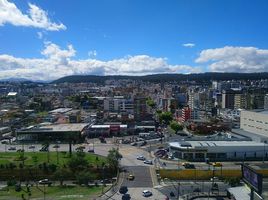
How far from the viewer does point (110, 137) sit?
43.4 meters

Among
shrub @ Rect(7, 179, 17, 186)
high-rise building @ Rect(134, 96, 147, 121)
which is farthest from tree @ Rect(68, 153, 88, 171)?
high-rise building @ Rect(134, 96, 147, 121)

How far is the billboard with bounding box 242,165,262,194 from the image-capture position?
1695 centimetres

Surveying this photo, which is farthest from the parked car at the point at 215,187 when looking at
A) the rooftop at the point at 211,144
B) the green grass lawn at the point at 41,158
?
the green grass lawn at the point at 41,158

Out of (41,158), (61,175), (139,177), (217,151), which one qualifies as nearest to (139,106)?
(217,151)

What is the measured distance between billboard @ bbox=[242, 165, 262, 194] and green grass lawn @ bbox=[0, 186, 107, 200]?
27.8ft

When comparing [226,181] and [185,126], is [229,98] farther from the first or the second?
[226,181]

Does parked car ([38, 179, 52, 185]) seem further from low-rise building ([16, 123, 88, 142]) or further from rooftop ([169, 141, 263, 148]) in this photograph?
low-rise building ([16, 123, 88, 142])

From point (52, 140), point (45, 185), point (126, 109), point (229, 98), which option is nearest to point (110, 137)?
point (52, 140)

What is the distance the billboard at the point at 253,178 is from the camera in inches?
667

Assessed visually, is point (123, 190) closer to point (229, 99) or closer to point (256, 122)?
point (256, 122)

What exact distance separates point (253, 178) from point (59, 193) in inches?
442

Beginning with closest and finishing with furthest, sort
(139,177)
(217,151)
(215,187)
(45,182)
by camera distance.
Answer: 1. (215,187)
2. (45,182)
3. (139,177)
4. (217,151)

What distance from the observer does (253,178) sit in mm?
17453

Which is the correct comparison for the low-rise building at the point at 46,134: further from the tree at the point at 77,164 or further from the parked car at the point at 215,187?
the parked car at the point at 215,187
